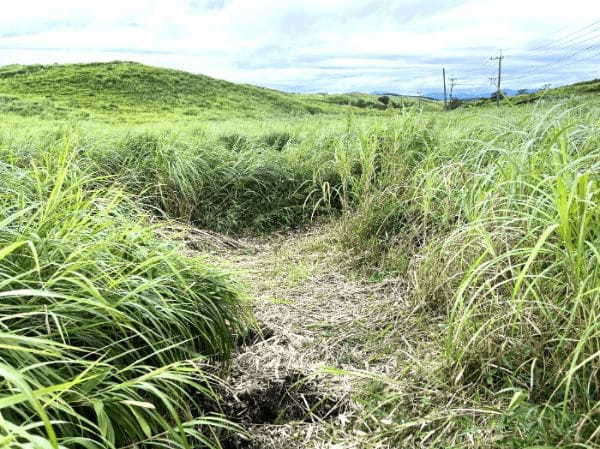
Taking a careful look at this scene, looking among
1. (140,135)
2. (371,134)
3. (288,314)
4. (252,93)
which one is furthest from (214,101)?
(288,314)

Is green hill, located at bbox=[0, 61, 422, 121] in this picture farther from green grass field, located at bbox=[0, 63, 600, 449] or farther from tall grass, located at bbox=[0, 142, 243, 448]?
tall grass, located at bbox=[0, 142, 243, 448]

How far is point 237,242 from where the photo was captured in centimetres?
474

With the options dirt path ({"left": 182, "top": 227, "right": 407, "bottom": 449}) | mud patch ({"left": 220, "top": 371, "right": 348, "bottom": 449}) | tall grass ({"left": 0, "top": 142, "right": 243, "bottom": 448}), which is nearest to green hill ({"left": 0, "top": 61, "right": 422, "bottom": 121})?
dirt path ({"left": 182, "top": 227, "right": 407, "bottom": 449})

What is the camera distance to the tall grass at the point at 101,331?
4.43 feet

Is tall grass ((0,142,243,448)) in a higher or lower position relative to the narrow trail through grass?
higher

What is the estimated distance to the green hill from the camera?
1961 cm

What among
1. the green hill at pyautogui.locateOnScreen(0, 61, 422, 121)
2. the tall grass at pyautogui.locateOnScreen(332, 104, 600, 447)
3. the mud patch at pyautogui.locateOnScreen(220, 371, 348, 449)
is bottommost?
the mud patch at pyautogui.locateOnScreen(220, 371, 348, 449)

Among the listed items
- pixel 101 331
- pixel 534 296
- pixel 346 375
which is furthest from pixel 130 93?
pixel 534 296

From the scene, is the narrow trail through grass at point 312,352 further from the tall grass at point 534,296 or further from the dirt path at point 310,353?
the tall grass at point 534,296

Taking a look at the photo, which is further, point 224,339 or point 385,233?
point 385,233

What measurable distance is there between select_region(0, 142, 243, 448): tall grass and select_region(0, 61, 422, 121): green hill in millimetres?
16177

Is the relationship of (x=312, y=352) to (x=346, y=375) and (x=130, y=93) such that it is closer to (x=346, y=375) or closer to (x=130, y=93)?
(x=346, y=375)

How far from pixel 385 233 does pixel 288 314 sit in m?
1.08

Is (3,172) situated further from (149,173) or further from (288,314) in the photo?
(149,173)
